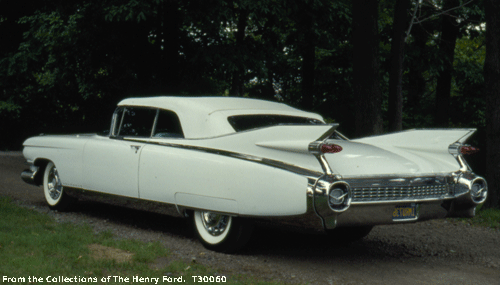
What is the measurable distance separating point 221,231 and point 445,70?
48.0ft

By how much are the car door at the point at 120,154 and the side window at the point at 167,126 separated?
128 millimetres

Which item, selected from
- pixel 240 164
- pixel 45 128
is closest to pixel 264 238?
pixel 240 164

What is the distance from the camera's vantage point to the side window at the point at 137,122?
6.48 meters

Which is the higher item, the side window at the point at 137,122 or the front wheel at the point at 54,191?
the side window at the point at 137,122

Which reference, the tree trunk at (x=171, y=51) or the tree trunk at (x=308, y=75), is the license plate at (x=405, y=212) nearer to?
the tree trunk at (x=171, y=51)

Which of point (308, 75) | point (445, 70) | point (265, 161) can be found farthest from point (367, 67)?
point (308, 75)

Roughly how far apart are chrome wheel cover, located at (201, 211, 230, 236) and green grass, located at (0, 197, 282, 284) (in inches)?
19.2

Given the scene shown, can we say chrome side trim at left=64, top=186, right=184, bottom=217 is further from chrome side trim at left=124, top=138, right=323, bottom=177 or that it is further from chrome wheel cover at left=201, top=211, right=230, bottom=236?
chrome side trim at left=124, top=138, right=323, bottom=177

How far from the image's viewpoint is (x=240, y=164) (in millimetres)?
5148

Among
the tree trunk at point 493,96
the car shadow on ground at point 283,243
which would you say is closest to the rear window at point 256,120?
the car shadow on ground at point 283,243

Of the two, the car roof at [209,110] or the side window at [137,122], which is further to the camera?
the side window at [137,122]

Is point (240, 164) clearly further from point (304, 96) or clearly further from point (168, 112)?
point (304, 96)

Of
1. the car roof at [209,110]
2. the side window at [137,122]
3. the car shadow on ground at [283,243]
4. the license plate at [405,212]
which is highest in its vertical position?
the car roof at [209,110]

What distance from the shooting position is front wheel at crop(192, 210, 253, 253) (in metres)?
5.47
